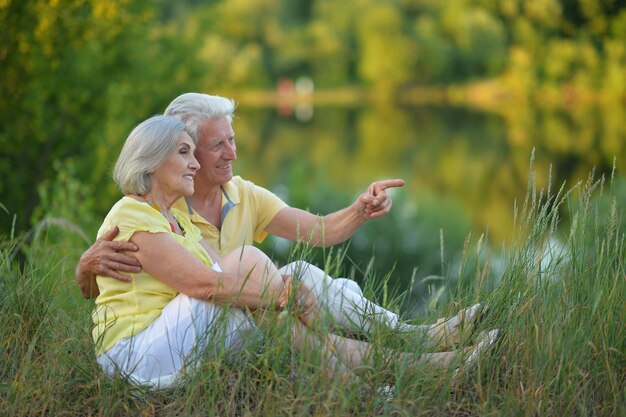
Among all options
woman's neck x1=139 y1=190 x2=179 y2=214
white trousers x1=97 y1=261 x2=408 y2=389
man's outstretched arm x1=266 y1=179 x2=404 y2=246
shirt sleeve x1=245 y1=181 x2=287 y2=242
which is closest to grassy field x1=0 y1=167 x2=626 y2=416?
white trousers x1=97 y1=261 x2=408 y2=389

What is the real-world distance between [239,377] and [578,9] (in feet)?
132

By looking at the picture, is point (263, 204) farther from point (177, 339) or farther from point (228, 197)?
point (177, 339)

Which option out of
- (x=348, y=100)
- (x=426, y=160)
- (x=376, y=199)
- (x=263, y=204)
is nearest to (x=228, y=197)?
(x=263, y=204)

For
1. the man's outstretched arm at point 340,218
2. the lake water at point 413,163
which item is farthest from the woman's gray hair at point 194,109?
the lake water at point 413,163

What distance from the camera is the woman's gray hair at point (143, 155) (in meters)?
2.93

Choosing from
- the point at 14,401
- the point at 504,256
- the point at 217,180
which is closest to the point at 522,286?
the point at 504,256

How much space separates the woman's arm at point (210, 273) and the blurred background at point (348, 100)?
494 millimetres

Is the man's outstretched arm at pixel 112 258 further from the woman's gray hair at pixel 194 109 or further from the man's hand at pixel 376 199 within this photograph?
the man's hand at pixel 376 199

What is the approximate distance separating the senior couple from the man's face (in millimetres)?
266

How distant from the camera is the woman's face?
297 cm

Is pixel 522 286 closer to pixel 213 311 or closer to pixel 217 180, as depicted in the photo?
pixel 213 311

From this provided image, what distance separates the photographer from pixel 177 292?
2.91 metres

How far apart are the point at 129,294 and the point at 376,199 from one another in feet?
3.24

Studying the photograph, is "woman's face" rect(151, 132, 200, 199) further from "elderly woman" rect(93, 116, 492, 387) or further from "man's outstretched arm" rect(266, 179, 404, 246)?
"man's outstretched arm" rect(266, 179, 404, 246)
